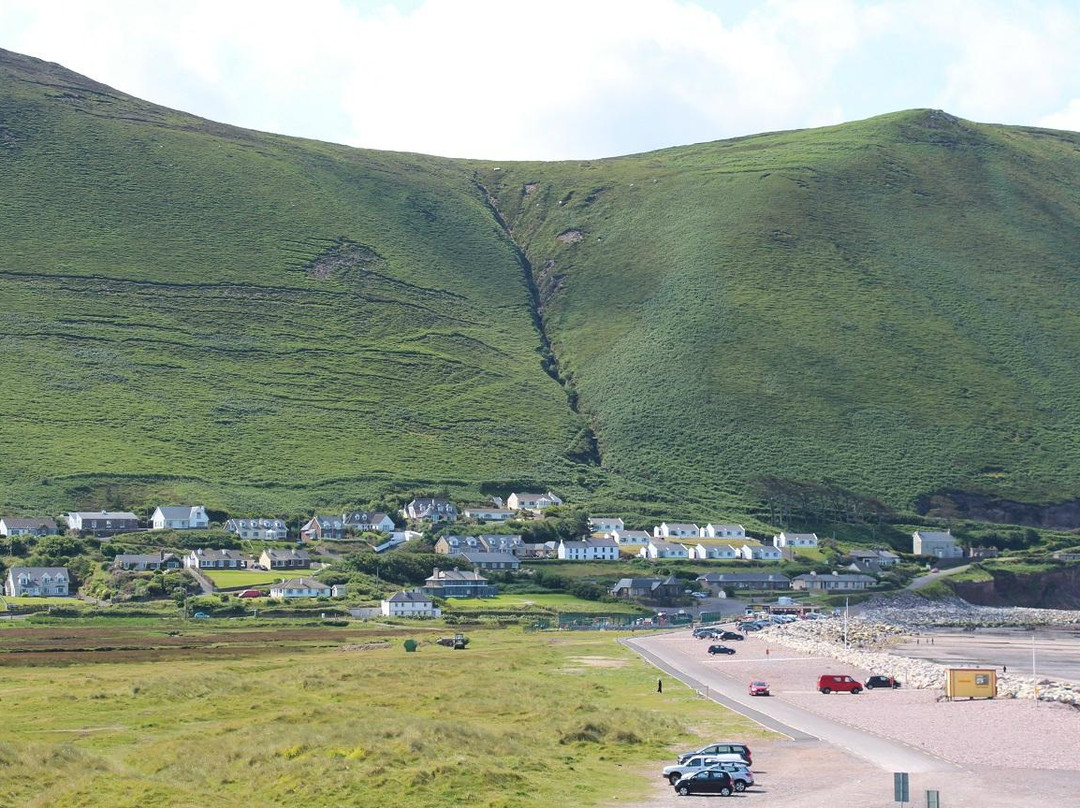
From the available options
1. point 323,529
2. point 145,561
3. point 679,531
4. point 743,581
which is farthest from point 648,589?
point 145,561

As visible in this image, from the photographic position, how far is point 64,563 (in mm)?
122938

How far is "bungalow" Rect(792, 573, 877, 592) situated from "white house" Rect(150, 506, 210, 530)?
6074 cm

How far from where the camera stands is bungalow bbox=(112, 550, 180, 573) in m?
124

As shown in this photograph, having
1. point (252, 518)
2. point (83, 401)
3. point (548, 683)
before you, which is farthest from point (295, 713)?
point (83, 401)

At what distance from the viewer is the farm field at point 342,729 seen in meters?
41.2

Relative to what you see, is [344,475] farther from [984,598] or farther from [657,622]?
[984,598]

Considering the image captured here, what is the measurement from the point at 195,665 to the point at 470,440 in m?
117

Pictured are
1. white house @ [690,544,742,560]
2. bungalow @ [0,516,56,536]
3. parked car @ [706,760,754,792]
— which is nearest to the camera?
parked car @ [706,760,754,792]

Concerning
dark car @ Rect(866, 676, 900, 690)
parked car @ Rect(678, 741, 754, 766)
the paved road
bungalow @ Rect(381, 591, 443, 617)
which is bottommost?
the paved road

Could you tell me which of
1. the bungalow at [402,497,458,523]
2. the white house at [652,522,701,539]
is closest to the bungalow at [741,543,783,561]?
the white house at [652,522,701,539]

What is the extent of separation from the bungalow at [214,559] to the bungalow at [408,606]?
67.8ft

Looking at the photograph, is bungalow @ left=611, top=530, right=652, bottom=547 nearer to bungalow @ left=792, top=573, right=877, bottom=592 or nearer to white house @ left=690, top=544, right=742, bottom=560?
white house @ left=690, top=544, right=742, bottom=560

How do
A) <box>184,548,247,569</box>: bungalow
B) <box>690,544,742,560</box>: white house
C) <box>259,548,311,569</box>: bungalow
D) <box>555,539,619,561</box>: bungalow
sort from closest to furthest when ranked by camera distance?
<box>184,548,247,569</box>: bungalow, <box>259,548,311,569</box>: bungalow, <box>555,539,619,561</box>: bungalow, <box>690,544,742,560</box>: white house

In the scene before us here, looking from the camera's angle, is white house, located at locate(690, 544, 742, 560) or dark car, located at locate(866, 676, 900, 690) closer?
dark car, located at locate(866, 676, 900, 690)
